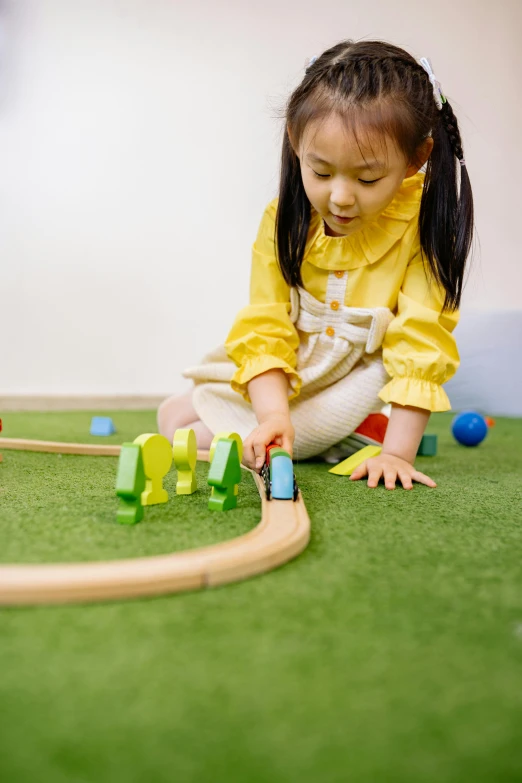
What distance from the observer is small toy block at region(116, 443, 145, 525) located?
68 cm

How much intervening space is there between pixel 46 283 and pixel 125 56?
0.79 meters

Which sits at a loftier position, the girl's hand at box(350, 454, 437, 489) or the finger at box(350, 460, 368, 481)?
the girl's hand at box(350, 454, 437, 489)

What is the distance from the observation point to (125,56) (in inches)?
93.1

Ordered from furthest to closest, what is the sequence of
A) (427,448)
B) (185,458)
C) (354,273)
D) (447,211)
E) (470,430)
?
(470,430) → (427,448) → (354,273) → (447,211) → (185,458)

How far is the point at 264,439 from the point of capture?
0.97 metres

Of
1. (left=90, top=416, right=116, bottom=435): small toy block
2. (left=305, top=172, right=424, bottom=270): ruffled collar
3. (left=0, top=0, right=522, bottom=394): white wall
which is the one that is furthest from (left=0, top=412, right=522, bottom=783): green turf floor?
(left=0, top=0, right=522, bottom=394): white wall

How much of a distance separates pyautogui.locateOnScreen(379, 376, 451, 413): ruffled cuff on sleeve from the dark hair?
14 cm

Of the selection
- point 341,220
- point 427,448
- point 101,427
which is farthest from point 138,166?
point 341,220

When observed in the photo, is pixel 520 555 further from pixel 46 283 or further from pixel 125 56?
pixel 125 56

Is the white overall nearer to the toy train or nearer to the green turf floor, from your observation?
the toy train

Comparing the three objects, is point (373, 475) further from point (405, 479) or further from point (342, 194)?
point (342, 194)

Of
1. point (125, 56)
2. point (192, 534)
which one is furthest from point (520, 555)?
point (125, 56)

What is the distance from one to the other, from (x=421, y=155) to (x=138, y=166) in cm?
158

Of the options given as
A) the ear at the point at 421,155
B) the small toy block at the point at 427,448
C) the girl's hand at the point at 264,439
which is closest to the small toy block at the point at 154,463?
the girl's hand at the point at 264,439
